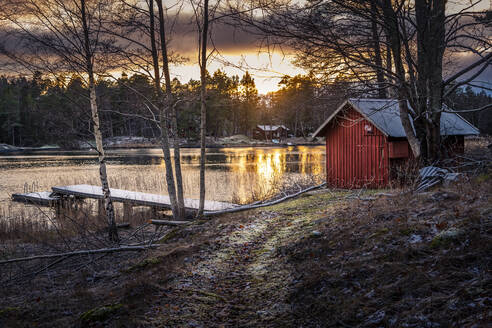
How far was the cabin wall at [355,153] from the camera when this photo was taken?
50.5ft

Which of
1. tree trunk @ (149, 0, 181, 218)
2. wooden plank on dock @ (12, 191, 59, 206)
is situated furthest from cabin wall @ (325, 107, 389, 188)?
wooden plank on dock @ (12, 191, 59, 206)

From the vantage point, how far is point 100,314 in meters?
4.73

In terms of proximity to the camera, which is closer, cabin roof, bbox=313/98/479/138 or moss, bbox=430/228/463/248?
moss, bbox=430/228/463/248

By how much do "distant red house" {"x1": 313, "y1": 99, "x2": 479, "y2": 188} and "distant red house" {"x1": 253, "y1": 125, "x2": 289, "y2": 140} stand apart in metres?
78.5

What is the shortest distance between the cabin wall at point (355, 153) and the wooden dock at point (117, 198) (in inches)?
210

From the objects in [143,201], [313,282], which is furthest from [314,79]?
[143,201]

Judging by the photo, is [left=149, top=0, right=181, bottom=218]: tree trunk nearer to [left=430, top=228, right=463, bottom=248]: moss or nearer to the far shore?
[left=430, top=228, right=463, bottom=248]: moss

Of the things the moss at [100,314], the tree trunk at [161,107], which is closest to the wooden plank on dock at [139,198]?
the tree trunk at [161,107]

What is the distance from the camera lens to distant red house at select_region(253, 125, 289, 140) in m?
96.4

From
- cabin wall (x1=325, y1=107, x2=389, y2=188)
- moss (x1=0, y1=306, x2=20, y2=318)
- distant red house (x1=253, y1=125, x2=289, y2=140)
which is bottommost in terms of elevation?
moss (x1=0, y1=306, x2=20, y2=318)

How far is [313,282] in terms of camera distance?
16.7ft

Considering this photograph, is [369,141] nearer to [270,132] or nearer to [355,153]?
[355,153]

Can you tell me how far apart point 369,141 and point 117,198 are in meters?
11.6

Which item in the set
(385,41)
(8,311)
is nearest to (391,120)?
(385,41)
